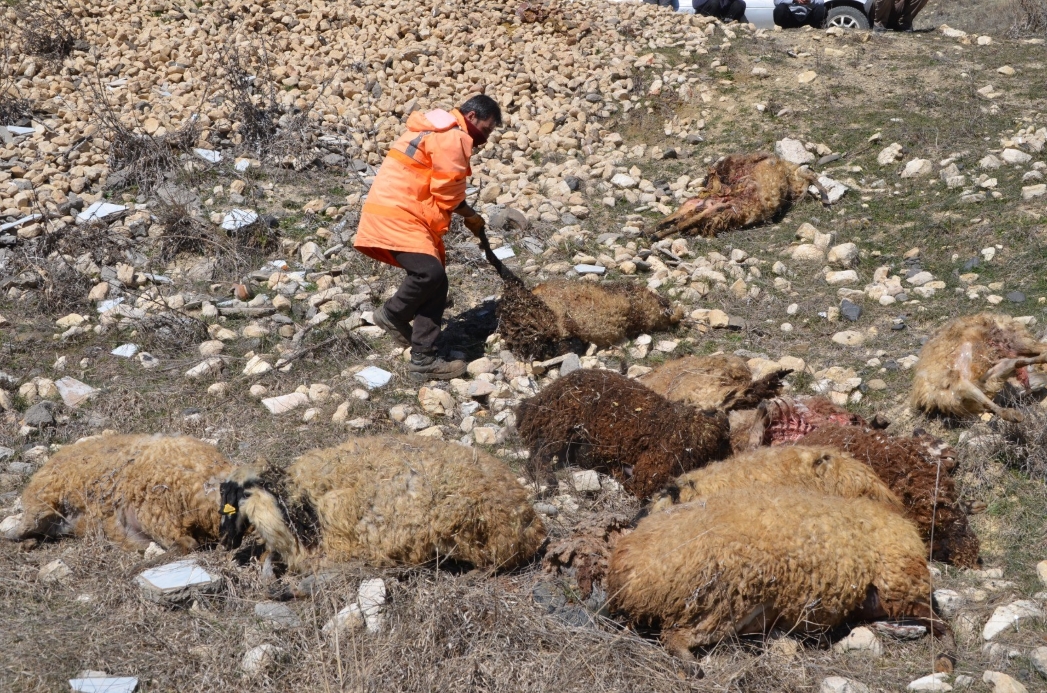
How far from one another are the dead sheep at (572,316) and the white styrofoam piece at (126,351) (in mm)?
2619

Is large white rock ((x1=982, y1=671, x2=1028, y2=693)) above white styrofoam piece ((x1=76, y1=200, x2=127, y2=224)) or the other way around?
the other way around

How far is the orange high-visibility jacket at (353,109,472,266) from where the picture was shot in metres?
5.71

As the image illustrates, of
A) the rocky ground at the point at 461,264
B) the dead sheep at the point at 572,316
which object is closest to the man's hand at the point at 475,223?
the dead sheep at the point at 572,316

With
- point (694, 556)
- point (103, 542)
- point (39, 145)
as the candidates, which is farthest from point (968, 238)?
point (39, 145)

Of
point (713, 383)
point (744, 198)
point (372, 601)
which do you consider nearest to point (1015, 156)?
point (744, 198)

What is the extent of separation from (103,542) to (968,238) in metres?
6.25

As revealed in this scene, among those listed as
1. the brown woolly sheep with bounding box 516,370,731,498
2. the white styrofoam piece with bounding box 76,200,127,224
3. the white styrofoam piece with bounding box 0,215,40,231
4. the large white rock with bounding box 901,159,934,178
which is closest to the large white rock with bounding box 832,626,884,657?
the brown woolly sheep with bounding box 516,370,731,498

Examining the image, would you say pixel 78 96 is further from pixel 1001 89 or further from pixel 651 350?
pixel 1001 89

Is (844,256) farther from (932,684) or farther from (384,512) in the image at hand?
(384,512)

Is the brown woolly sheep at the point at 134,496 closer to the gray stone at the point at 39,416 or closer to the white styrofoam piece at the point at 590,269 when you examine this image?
the gray stone at the point at 39,416

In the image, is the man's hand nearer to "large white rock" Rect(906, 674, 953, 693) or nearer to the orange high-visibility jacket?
the orange high-visibility jacket

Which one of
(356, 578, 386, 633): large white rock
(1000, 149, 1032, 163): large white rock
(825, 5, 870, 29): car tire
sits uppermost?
(825, 5, 870, 29): car tire

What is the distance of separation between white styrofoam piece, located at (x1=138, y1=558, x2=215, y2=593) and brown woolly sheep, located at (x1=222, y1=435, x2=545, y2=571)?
22cm

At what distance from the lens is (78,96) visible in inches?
371
